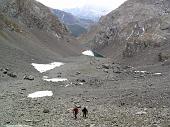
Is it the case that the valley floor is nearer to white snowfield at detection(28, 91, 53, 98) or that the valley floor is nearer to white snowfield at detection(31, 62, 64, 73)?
white snowfield at detection(28, 91, 53, 98)

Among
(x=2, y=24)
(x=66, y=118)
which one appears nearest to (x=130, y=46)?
(x=2, y=24)

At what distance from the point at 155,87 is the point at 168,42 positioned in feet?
230

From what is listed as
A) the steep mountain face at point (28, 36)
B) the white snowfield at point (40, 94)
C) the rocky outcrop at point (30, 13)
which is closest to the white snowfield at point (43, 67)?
the steep mountain face at point (28, 36)

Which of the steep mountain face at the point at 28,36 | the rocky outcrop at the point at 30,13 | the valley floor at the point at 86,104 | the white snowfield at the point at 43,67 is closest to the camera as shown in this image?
the valley floor at the point at 86,104

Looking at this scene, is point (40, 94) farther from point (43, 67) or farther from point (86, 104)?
point (43, 67)

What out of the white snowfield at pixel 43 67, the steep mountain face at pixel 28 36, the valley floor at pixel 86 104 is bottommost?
the valley floor at pixel 86 104

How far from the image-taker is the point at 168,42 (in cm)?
12456

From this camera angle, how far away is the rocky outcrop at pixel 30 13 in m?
163

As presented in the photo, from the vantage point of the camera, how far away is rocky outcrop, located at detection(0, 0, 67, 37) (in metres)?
163

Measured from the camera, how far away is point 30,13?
174 meters

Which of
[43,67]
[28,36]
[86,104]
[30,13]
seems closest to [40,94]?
[86,104]

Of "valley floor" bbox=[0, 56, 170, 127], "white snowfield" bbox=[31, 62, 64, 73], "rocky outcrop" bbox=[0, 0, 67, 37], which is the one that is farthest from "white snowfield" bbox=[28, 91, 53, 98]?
"rocky outcrop" bbox=[0, 0, 67, 37]

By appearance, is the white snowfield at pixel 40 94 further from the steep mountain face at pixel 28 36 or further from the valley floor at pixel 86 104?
the steep mountain face at pixel 28 36

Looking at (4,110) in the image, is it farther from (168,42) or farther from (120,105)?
(168,42)
